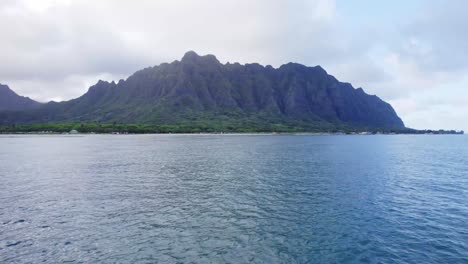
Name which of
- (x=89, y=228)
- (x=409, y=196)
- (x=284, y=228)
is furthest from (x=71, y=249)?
(x=409, y=196)

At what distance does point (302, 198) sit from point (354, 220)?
12.0m

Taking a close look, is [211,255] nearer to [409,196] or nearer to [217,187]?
[217,187]

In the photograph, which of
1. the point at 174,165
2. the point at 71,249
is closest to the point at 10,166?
the point at 174,165

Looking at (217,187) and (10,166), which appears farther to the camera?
(10,166)

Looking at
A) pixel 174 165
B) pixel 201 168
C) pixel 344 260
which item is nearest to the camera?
pixel 344 260

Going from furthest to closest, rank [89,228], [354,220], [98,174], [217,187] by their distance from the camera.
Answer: [98,174] → [217,187] → [354,220] → [89,228]

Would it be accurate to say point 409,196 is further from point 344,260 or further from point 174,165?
point 174,165

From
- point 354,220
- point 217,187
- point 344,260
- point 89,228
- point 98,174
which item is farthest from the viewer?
point 98,174

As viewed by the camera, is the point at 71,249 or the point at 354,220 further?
the point at 354,220

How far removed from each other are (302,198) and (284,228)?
50.9 feet

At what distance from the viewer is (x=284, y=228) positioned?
3366cm

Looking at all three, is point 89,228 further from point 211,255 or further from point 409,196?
point 409,196

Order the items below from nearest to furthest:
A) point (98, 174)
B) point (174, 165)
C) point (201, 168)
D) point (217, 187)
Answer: point (217, 187) → point (98, 174) → point (201, 168) → point (174, 165)

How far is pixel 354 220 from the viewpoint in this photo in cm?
3675
